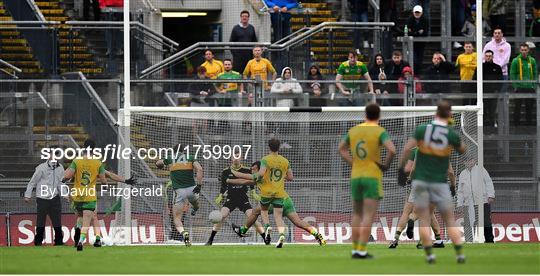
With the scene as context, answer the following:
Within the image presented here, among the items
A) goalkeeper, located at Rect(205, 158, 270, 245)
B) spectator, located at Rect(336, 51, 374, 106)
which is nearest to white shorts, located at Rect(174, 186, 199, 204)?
goalkeeper, located at Rect(205, 158, 270, 245)

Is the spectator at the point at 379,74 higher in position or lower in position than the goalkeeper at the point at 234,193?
higher

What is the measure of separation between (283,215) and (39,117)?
541 cm

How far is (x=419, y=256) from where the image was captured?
23.1 m

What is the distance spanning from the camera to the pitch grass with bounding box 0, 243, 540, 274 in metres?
20.2

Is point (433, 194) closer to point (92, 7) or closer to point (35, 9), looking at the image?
point (35, 9)

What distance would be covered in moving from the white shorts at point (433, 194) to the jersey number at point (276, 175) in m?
6.77

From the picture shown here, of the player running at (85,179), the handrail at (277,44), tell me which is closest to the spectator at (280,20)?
the handrail at (277,44)

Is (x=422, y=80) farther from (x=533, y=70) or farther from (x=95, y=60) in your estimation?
(x=95, y=60)

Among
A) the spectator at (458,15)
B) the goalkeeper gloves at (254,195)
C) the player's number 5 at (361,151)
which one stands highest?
the spectator at (458,15)

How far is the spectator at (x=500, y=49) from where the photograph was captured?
3353 centimetres

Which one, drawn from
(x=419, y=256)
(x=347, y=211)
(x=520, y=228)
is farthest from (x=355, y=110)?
(x=419, y=256)

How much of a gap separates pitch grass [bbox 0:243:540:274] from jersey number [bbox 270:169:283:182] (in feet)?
3.98

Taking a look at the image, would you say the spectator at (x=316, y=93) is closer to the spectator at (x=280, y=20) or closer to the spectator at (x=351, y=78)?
the spectator at (x=351, y=78)

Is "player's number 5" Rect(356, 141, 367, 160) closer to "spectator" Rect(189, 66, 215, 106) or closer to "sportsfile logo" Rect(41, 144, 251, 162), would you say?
"sportsfile logo" Rect(41, 144, 251, 162)
